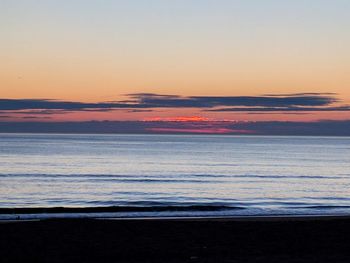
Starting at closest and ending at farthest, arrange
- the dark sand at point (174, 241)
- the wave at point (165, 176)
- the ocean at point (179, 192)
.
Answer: the dark sand at point (174, 241) → the ocean at point (179, 192) → the wave at point (165, 176)

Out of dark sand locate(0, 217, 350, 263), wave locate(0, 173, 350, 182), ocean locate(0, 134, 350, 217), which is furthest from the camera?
wave locate(0, 173, 350, 182)

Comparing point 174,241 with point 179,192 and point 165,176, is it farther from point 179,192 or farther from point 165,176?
point 165,176

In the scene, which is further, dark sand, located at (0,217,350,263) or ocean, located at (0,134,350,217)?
ocean, located at (0,134,350,217)

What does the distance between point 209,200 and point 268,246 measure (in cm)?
2537

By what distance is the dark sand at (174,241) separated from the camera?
15.0m

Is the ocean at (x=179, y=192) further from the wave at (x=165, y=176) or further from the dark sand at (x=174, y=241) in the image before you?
the dark sand at (x=174, y=241)

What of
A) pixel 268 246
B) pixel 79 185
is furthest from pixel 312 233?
pixel 79 185

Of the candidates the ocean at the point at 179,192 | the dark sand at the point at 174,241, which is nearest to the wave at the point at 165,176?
the ocean at the point at 179,192

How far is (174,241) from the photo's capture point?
17438 millimetres

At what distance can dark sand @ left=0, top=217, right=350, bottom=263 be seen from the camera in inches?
591

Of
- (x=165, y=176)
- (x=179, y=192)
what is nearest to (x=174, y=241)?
(x=179, y=192)

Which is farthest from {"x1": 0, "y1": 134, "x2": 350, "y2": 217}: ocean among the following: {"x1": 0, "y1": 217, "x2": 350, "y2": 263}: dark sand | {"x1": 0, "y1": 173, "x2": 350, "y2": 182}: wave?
{"x1": 0, "y1": 217, "x2": 350, "y2": 263}: dark sand

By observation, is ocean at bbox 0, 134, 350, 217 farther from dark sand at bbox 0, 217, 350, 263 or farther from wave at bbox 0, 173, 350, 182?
dark sand at bbox 0, 217, 350, 263

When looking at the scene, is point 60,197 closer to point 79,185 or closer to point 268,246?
point 79,185
